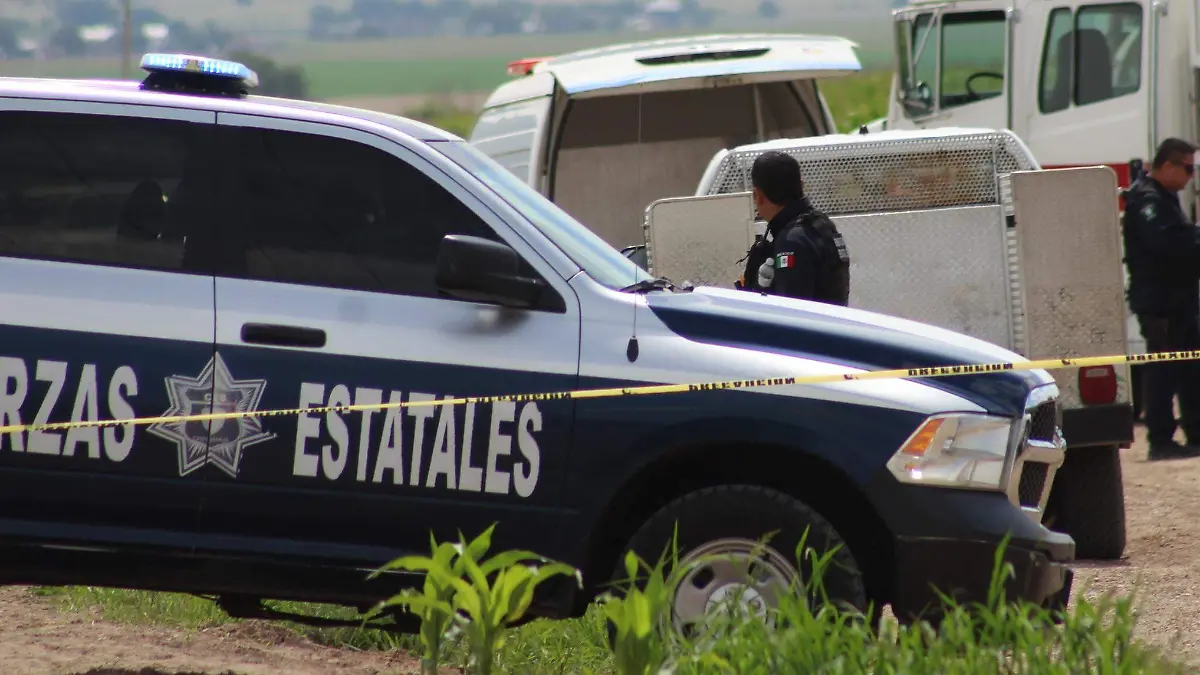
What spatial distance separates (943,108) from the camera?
13.9 meters

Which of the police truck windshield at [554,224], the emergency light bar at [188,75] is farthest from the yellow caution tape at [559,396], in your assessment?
the emergency light bar at [188,75]

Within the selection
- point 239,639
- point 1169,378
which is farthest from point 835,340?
point 1169,378

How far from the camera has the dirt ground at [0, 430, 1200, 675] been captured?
5.25 m

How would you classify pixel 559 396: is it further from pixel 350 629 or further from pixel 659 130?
pixel 659 130

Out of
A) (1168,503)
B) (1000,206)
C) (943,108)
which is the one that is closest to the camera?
(1000,206)

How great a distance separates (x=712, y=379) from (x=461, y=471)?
713 millimetres

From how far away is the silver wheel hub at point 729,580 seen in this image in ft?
15.9

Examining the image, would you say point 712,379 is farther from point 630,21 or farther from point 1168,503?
point 630,21

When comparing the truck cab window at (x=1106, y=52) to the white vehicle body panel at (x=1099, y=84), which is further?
the truck cab window at (x=1106, y=52)

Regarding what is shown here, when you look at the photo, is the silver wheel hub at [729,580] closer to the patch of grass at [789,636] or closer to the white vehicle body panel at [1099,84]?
the patch of grass at [789,636]

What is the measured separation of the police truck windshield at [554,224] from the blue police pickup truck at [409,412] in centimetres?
12

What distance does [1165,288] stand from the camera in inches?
412

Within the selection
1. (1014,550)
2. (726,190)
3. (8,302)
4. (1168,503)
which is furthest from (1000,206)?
(8,302)

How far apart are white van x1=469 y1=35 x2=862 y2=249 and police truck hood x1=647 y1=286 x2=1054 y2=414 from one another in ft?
21.1
